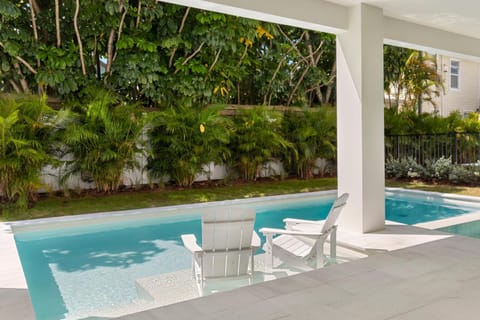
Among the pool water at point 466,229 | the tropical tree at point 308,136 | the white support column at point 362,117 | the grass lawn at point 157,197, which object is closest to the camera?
the white support column at point 362,117

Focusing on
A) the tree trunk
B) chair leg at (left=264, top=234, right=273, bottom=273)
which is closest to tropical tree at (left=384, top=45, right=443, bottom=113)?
the tree trunk

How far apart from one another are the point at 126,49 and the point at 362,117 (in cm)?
622

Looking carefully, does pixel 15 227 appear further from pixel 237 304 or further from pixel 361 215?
pixel 361 215

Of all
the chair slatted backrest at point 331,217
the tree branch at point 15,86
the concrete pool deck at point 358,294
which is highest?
the tree branch at point 15,86

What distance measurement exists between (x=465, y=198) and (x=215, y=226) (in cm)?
661

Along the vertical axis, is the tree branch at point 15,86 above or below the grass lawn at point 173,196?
above

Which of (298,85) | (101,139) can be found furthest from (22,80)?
(298,85)

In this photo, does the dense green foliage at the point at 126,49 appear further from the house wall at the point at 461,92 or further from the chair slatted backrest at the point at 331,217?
the house wall at the point at 461,92

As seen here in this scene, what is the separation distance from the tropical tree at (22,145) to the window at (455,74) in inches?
686

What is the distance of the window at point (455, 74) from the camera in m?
19.0

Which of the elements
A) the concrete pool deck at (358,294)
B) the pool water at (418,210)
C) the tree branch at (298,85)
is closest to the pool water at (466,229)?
the pool water at (418,210)

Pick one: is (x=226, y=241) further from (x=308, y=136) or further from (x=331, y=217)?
(x=308, y=136)

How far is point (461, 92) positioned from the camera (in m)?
19.2

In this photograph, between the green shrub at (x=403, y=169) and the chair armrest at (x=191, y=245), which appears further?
the green shrub at (x=403, y=169)
